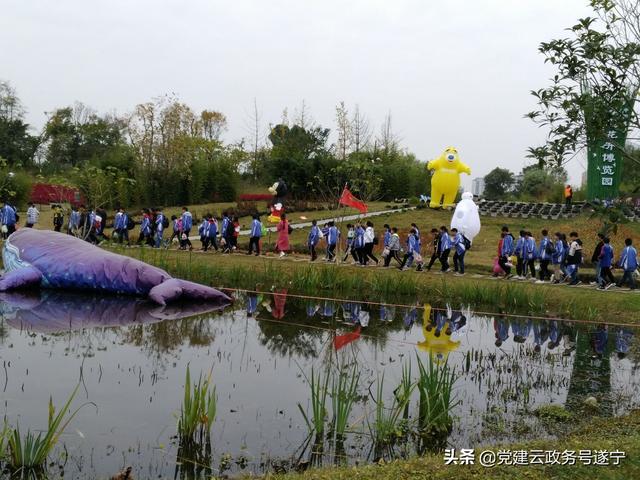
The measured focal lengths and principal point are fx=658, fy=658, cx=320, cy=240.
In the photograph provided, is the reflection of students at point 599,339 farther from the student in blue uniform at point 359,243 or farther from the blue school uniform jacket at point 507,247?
the student in blue uniform at point 359,243

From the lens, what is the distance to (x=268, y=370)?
334 inches

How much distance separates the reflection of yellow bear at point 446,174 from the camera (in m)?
27.8

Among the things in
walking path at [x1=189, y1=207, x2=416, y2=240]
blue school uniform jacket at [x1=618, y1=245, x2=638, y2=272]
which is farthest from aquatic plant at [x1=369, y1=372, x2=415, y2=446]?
walking path at [x1=189, y1=207, x2=416, y2=240]

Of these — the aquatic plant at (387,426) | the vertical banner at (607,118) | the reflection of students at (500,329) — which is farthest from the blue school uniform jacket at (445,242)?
the aquatic plant at (387,426)

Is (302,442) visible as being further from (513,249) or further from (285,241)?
(285,241)

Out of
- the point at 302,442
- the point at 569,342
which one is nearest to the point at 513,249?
the point at 569,342

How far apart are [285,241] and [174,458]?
15742 millimetres

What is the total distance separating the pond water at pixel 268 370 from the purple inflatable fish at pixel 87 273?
34 centimetres

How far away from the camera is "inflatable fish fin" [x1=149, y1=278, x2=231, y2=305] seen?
41.1 ft

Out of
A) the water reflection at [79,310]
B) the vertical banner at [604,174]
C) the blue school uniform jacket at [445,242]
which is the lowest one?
the water reflection at [79,310]

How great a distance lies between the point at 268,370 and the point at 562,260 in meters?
11.0

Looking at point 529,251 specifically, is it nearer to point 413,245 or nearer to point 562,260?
point 562,260

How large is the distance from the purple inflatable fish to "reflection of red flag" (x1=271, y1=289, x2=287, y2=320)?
3.33 ft

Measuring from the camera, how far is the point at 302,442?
20.2ft
